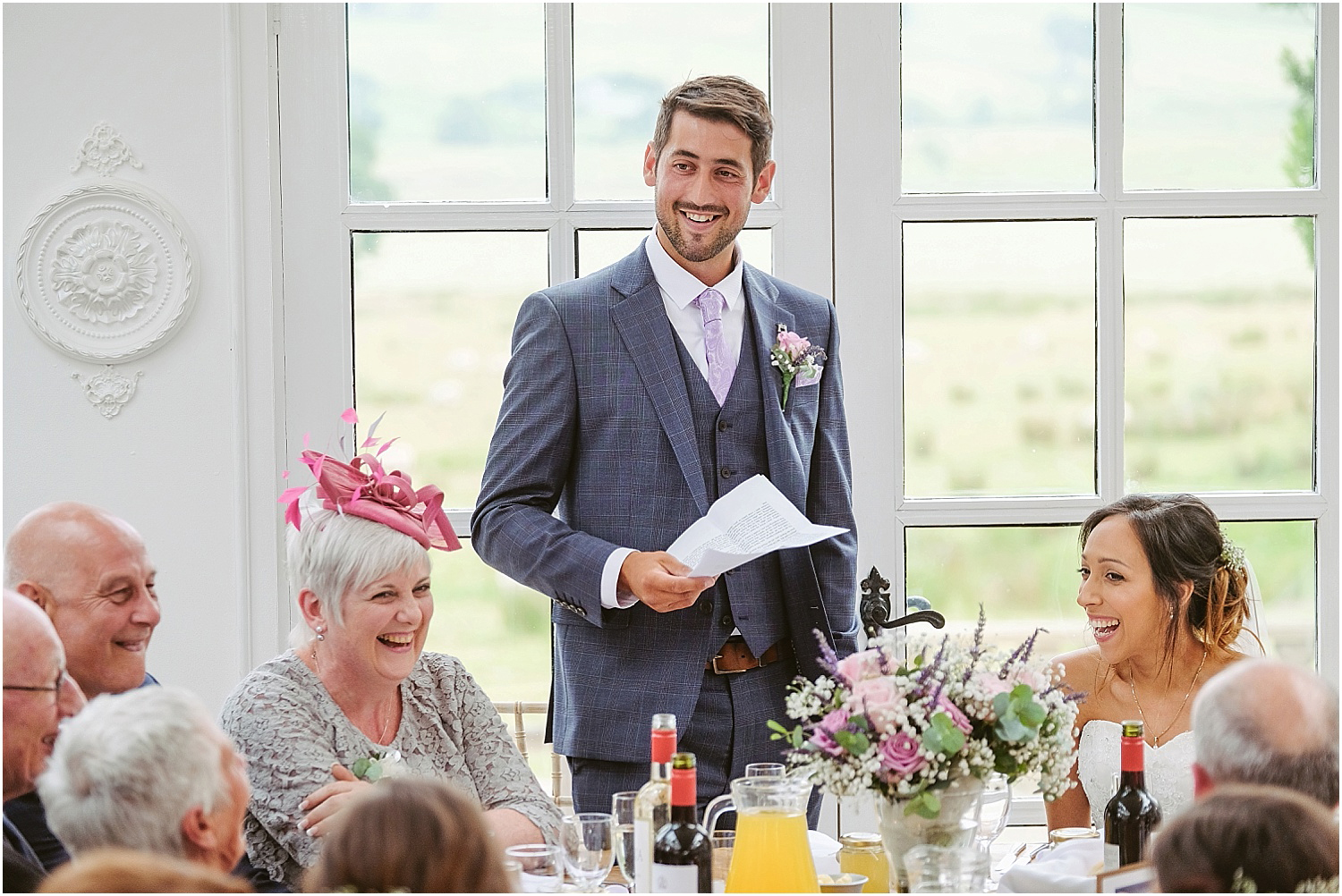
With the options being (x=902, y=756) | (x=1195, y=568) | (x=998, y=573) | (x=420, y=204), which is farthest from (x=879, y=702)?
(x=420, y=204)

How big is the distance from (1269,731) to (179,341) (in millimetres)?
2367

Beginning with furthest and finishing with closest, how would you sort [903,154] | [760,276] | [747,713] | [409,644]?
[903,154] < [760,276] < [747,713] < [409,644]

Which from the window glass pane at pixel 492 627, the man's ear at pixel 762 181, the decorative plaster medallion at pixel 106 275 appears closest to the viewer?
the man's ear at pixel 762 181

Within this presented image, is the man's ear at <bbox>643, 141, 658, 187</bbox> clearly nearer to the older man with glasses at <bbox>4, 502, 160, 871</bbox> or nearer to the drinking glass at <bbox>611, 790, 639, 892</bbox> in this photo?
the older man with glasses at <bbox>4, 502, 160, 871</bbox>

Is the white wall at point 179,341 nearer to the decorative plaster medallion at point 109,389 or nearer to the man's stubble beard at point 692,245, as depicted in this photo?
the decorative plaster medallion at point 109,389

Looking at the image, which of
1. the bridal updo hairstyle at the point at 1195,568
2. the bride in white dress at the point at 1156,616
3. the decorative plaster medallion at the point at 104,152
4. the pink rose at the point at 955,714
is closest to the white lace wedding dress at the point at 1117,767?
the bride in white dress at the point at 1156,616

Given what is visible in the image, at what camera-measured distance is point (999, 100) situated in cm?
302

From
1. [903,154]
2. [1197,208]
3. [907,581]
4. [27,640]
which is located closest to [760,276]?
[903,154]

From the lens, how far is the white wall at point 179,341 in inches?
112

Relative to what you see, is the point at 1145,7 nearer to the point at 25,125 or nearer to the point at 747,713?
the point at 747,713

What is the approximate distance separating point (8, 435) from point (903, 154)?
6.81 ft

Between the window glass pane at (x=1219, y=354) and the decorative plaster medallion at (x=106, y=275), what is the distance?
2139 mm

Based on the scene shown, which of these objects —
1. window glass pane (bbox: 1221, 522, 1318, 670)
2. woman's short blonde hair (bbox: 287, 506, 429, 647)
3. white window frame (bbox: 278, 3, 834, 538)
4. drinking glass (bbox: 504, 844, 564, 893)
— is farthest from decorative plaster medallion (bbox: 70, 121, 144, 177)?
window glass pane (bbox: 1221, 522, 1318, 670)

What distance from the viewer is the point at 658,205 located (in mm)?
2422
